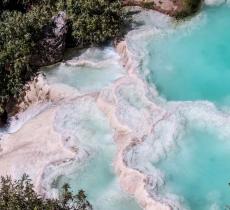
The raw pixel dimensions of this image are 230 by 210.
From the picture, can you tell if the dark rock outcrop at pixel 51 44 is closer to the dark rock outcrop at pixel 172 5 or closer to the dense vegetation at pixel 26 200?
the dark rock outcrop at pixel 172 5

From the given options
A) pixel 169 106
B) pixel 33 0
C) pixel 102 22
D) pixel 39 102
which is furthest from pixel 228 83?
pixel 33 0

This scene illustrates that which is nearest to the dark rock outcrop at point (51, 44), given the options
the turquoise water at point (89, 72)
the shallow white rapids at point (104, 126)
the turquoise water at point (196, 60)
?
the turquoise water at point (89, 72)

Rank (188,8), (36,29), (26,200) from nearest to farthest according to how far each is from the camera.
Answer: (26,200) → (36,29) → (188,8)

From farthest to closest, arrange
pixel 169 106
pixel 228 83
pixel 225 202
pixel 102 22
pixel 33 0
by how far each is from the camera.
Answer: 1. pixel 33 0
2. pixel 102 22
3. pixel 228 83
4. pixel 169 106
5. pixel 225 202

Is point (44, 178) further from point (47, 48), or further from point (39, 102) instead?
point (47, 48)

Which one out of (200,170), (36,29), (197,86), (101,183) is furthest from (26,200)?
(36,29)

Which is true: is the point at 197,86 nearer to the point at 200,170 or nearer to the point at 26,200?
the point at 200,170
